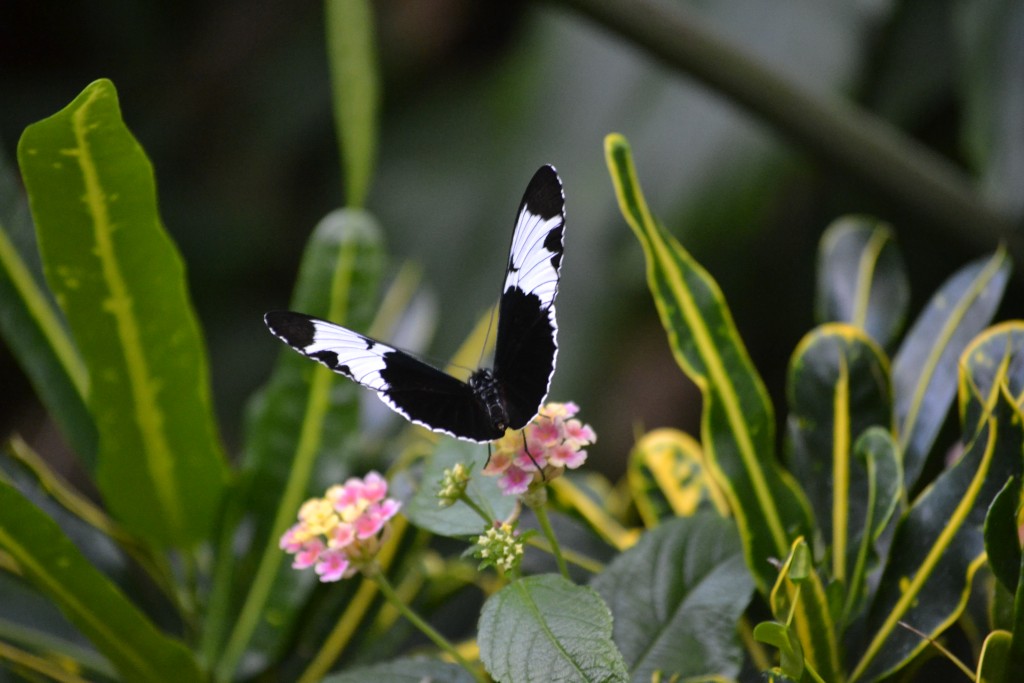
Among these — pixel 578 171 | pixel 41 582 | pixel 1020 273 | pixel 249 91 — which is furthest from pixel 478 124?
pixel 41 582

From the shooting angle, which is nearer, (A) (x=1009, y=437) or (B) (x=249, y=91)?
(A) (x=1009, y=437)

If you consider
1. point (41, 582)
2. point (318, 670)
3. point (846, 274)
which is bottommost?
point (318, 670)

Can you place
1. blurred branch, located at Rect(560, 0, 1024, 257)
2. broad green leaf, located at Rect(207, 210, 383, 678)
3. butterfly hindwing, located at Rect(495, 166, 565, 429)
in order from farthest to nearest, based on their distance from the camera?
blurred branch, located at Rect(560, 0, 1024, 257) → broad green leaf, located at Rect(207, 210, 383, 678) → butterfly hindwing, located at Rect(495, 166, 565, 429)

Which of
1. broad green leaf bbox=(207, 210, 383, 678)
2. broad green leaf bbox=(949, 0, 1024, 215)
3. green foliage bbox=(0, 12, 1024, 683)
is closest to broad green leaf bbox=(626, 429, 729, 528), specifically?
green foliage bbox=(0, 12, 1024, 683)

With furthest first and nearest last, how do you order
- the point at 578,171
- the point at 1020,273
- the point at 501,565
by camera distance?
the point at 578,171
the point at 1020,273
the point at 501,565

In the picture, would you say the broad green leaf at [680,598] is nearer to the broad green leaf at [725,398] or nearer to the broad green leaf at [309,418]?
the broad green leaf at [725,398]

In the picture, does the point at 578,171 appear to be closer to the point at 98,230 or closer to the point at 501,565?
the point at 98,230

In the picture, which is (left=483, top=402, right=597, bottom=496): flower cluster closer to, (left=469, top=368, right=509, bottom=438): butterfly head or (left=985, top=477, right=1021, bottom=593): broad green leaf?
(left=469, top=368, right=509, bottom=438): butterfly head
